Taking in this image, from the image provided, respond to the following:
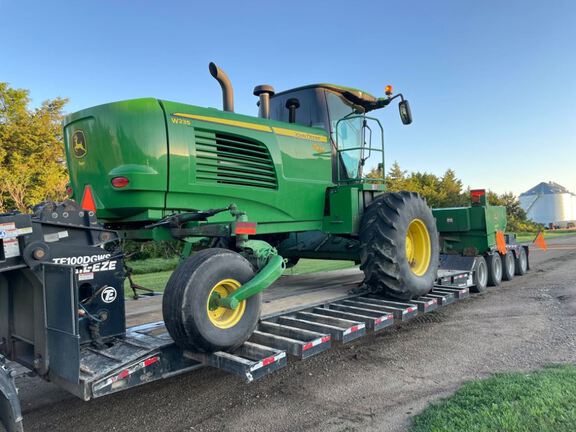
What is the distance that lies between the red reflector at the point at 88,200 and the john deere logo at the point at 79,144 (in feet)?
1.13

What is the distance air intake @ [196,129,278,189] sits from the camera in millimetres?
4473

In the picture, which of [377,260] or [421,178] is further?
[421,178]

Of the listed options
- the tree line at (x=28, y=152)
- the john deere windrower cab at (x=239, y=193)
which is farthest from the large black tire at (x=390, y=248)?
the tree line at (x=28, y=152)

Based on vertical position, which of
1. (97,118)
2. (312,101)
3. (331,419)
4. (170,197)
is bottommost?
(331,419)

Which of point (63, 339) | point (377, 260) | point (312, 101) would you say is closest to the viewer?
point (63, 339)

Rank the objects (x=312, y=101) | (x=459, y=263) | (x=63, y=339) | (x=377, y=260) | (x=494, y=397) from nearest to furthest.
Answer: (x=63, y=339), (x=494, y=397), (x=377, y=260), (x=312, y=101), (x=459, y=263)

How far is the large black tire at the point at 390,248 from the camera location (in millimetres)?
5336

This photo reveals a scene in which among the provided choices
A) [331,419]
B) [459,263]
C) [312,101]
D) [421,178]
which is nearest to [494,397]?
[331,419]

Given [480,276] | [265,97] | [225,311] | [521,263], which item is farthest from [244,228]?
[521,263]

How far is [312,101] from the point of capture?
6176 millimetres

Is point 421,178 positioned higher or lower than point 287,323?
higher

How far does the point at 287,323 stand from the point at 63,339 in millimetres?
2187

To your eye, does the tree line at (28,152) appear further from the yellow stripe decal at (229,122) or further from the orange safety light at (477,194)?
the yellow stripe decal at (229,122)

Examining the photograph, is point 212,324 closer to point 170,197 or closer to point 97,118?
point 170,197
